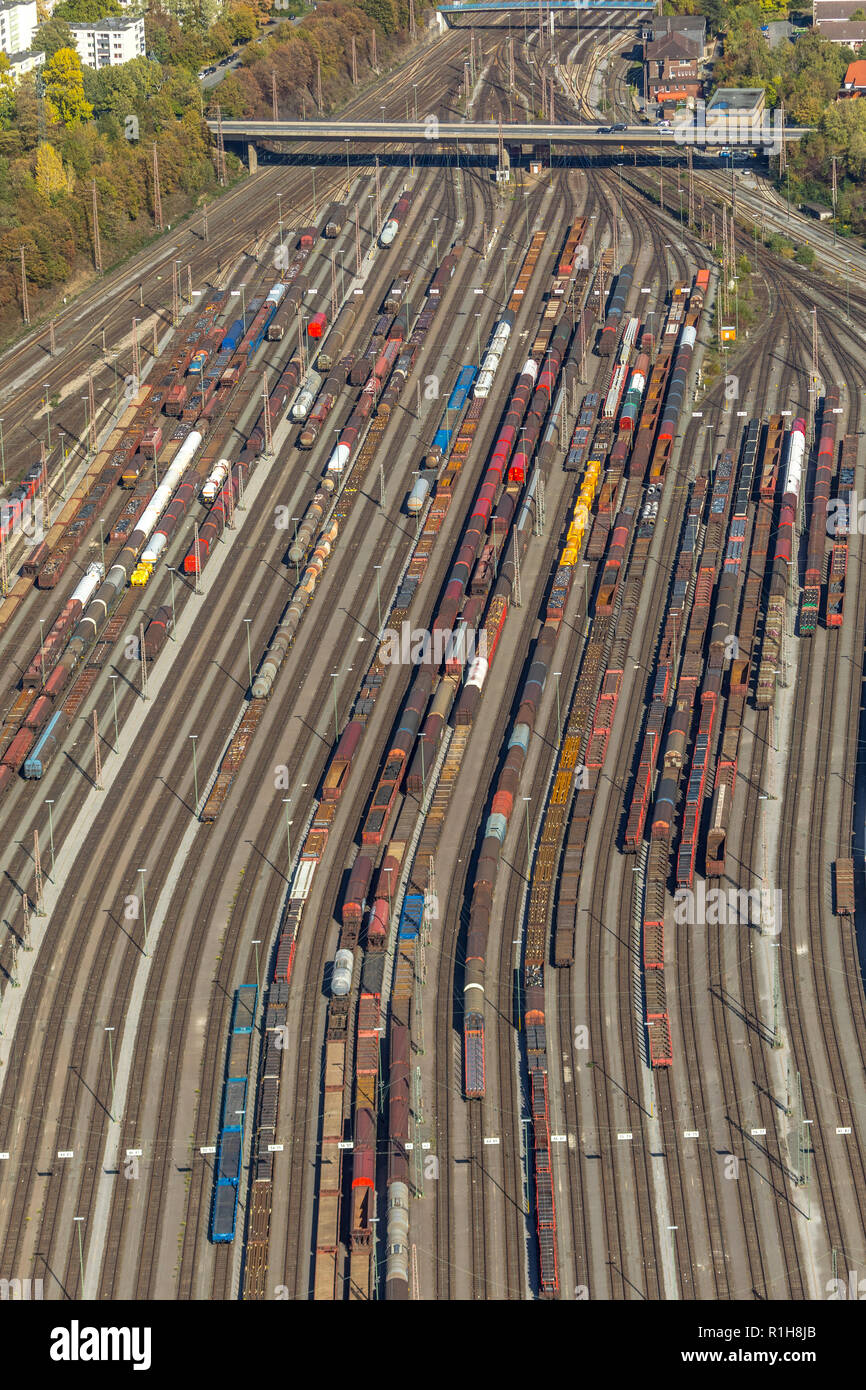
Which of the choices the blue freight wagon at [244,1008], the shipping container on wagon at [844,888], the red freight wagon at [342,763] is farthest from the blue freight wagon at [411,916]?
the shipping container on wagon at [844,888]

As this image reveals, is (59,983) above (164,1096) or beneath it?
above

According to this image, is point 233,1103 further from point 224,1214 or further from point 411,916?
point 411,916

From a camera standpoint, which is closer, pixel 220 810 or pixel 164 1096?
pixel 164 1096

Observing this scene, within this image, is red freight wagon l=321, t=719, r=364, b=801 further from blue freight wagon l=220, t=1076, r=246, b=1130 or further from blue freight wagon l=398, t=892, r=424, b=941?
blue freight wagon l=220, t=1076, r=246, b=1130

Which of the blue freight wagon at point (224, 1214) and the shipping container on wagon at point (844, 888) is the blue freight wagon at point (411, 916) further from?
the shipping container on wagon at point (844, 888)
